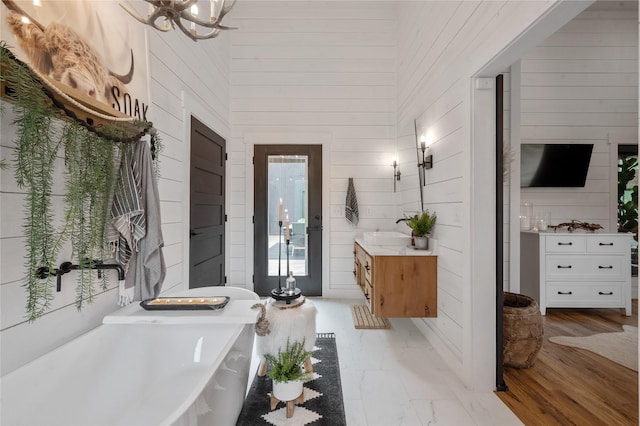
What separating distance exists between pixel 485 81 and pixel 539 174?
2328 mm

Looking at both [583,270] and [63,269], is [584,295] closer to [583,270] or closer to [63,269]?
[583,270]

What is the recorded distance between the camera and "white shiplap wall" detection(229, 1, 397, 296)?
12.5ft

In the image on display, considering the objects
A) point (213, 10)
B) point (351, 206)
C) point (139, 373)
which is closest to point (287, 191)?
point (351, 206)

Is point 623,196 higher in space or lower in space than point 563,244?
higher

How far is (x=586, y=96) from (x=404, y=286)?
11.6 feet

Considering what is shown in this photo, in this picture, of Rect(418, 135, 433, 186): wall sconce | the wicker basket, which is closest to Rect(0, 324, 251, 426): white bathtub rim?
the wicker basket

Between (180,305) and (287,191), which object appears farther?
(287,191)

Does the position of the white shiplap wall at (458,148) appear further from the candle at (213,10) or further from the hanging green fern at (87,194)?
the hanging green fern at (87,194)

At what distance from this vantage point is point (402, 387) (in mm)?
1941

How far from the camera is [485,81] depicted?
188 cm

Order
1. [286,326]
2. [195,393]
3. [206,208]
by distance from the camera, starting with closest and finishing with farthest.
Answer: [195,393] → [286,326] → [206,208]

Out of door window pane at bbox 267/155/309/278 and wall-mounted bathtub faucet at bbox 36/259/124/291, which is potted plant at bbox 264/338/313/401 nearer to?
wall-mounted bathtub faucet at bbox 36/259/124/291

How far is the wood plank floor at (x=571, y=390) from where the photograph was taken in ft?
5.44

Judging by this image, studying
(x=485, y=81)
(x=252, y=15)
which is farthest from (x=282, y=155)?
(x=485, y=81)
